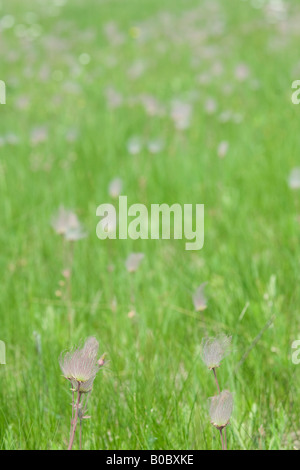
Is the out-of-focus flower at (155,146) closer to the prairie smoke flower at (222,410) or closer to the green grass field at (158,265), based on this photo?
the green grass field at (158,265)

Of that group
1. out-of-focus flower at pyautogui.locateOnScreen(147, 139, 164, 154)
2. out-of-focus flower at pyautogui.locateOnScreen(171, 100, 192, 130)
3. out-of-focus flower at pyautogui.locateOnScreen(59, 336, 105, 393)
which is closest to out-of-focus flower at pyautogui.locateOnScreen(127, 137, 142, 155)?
out-of-focus flower at pyautogui.locateOnScreen(147, 139, 164, 154)

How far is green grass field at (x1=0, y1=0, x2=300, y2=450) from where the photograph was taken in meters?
1.30

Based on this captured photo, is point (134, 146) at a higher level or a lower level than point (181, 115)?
lower

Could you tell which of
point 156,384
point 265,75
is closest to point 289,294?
point 156,384

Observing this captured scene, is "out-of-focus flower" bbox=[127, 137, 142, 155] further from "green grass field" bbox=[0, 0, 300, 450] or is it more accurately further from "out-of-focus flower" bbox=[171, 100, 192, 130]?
"out-of-focus flower" bbox=[171, 100, 192, 130]

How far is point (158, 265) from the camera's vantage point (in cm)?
224

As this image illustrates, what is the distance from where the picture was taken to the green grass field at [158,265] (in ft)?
4.28

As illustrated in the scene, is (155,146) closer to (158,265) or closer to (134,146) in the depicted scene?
(134,146)

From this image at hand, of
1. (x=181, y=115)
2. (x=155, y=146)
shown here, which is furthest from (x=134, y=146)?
(x=181, y=115)

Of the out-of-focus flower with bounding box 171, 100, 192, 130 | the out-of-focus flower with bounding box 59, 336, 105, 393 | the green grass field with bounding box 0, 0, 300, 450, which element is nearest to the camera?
the out-of-focus flower with bounding box 59, 336, 105, 393

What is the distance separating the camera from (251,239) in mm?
2381

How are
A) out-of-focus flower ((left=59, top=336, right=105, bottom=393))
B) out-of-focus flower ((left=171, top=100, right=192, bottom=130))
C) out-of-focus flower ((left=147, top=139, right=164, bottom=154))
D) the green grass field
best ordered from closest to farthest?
out-of-focus flower ((left=59, top=336, right=105, bottom=393)) → the green grass field → out-of-focus flower ((left=147, top=139, right=164, bottom=154)) → out-of-focus flower ((left=171, top=100, right=192, bottom=130))

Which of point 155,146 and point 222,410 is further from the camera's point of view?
point 155,146

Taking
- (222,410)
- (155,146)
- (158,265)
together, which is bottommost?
(222,410)
